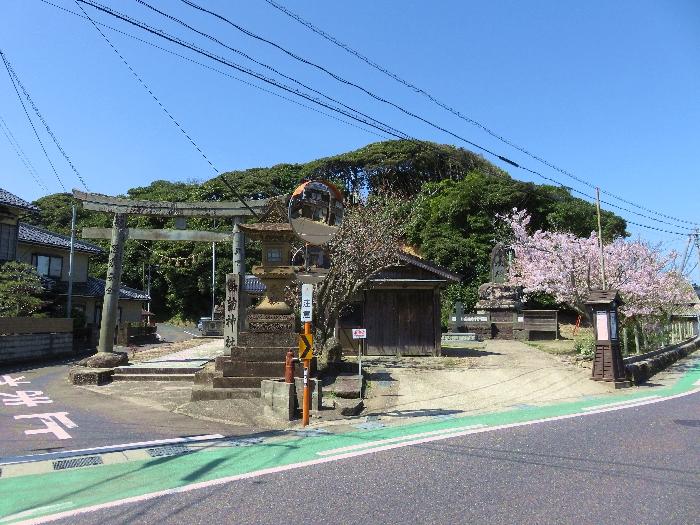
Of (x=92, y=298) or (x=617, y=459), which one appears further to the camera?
(x=92, y=298)

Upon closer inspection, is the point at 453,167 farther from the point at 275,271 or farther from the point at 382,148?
the point at 275,271

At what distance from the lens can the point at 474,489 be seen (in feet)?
19.3

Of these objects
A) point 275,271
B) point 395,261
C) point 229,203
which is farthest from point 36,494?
point 395,261

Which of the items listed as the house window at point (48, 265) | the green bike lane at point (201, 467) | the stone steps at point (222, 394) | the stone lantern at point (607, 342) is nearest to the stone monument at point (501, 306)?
the stone lantern at point (607, 342)

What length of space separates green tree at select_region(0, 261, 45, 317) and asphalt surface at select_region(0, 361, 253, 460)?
880cm

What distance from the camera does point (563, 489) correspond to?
19.3 feet

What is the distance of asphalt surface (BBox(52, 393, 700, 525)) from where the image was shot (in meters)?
5.09

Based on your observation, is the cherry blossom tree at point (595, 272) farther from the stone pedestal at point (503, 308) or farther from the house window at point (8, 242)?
the house window at point (8, 242)

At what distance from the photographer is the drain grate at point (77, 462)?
23.6 ft

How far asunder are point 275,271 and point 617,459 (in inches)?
352

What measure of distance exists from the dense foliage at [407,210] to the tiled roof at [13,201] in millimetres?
16956

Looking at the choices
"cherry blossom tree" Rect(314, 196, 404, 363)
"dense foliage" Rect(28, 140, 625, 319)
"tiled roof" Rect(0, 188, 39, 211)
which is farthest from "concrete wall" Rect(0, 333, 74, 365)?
"dense foliage" Rect(28, 140, 625, 319)

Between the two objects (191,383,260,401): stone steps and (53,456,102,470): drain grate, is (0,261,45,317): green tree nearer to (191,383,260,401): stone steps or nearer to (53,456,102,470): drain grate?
(191,383,260,401): stone steps

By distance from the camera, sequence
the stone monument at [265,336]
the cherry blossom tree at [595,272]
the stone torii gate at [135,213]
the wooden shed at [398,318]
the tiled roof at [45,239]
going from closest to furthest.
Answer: the stone monument at [265,336] < the stone torii gate at [135,213] < the wooden shed at [398,318] < the cherry blossom tree at [595,272] < the tiled roof at [45,239]
